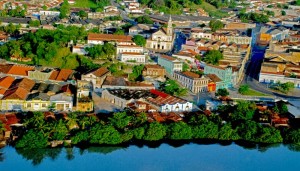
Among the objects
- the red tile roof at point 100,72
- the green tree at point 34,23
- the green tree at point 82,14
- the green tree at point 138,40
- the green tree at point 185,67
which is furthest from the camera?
the green tree at point 82,14

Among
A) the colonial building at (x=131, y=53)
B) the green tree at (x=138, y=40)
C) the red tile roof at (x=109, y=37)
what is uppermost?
the red tile roof at (x=109, y=37)

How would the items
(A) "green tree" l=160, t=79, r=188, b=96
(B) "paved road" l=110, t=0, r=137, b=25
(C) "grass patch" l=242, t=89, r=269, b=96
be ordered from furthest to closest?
(B) "paved road" l=110, t=0, r=137, b=25 → (C) "grass patch" l=242, t=89, r=269, b=96 → (A) "green tree" l=160, t=79, r=188, b=96

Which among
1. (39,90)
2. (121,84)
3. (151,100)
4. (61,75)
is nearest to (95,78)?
(121,84)

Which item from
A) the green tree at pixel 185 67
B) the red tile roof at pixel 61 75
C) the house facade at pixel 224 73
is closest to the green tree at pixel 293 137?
the house facade at pixel 224 73

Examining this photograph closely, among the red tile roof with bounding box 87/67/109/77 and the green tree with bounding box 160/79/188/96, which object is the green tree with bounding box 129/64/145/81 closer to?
the red tile roof with bounding box 87/67/109/77

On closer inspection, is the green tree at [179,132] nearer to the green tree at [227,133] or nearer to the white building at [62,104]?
the green tree at [227,133]

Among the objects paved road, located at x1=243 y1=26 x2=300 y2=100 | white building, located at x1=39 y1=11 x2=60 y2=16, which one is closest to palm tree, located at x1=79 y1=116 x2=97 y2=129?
paved road, located at x1=243 y1=26 x2=300 y2=100

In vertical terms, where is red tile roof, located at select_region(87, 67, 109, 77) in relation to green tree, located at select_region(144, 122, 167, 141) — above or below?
above
